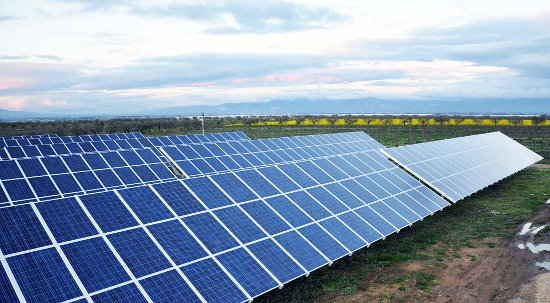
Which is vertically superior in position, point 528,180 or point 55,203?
point 55,203

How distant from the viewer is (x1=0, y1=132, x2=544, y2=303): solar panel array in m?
8.62

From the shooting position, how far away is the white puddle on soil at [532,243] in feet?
57.9

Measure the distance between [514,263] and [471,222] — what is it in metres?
5.94

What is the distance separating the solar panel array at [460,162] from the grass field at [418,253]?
5.25 ft

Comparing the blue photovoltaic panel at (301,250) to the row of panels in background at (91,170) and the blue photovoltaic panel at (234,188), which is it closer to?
the blue photovoltaic panel at (234,188)

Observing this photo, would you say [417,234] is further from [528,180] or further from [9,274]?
[528,180]

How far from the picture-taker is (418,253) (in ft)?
59.8

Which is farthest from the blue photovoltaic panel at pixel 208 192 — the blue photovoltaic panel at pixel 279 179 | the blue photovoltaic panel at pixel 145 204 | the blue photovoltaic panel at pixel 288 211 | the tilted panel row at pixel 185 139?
the tilted panel row at pixel 185 139

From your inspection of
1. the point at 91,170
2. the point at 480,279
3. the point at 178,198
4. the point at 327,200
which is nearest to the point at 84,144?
the point at 91,170

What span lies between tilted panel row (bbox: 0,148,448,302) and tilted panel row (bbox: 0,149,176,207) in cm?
926

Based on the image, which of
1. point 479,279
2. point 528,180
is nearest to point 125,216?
point 479,279

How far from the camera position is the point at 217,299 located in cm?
960

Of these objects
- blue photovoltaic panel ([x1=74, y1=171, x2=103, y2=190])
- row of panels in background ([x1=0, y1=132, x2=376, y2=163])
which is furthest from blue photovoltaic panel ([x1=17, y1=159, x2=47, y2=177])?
row of panels in background ([x1=0, y1=132, x2=376, y2=163])

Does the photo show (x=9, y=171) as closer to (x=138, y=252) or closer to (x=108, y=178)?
(x=108, y=178)
